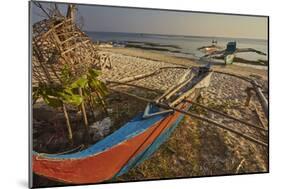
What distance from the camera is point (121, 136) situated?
3021 millimetres

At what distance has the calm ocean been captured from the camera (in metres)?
3.03

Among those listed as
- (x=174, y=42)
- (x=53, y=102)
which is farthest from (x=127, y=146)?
(x=174, y=42)

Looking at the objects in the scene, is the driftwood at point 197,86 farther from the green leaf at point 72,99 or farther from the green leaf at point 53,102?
the green leaf at point 53,102

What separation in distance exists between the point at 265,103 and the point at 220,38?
2.07 ft

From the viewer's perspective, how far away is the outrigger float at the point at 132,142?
2.89 meters

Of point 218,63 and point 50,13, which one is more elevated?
point 50,13

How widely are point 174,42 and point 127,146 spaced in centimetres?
85

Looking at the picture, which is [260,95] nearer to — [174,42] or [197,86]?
[197,86]

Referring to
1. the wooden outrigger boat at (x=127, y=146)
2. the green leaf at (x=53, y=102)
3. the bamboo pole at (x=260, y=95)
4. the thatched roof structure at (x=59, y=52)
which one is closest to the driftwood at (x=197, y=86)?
the wooden outrigger boat at (x=127, y=146)

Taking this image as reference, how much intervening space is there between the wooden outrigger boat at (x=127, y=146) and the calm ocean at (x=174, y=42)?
18cm

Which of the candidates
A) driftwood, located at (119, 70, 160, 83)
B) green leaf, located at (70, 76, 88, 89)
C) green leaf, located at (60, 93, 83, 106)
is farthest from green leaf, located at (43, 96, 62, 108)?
driftwood, located at (119, 70, 160, 83)

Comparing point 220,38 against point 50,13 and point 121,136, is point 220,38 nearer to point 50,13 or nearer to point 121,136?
point 121,136

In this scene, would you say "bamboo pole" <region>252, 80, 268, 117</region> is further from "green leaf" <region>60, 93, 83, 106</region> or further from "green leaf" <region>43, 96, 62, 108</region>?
"green leaf" <region>43, 96, 62, 108</region>
